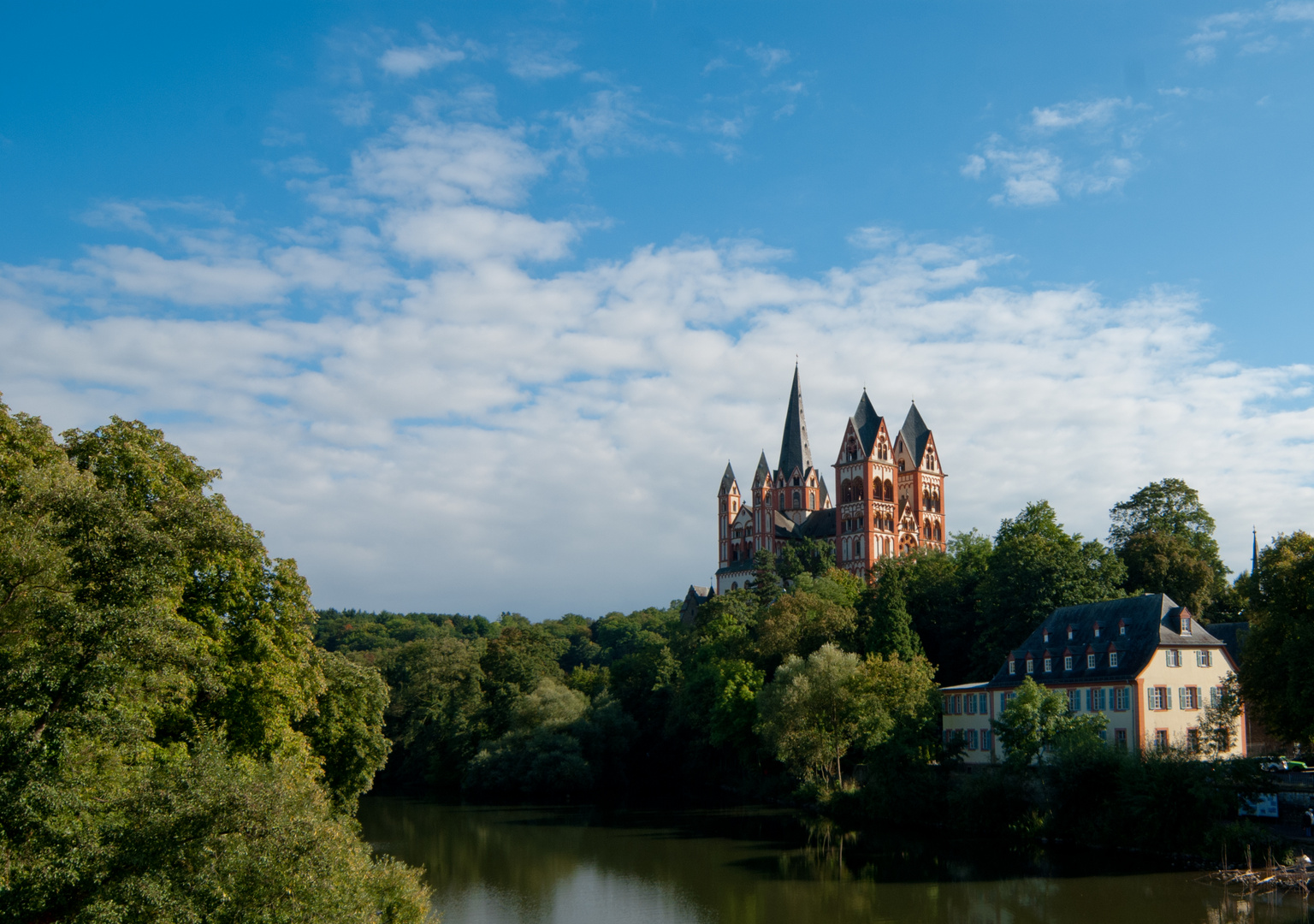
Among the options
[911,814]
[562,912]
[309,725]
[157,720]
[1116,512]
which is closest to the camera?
[157,720]

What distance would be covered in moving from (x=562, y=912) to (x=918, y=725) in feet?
81.2

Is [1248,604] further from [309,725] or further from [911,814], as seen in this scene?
[309,725]

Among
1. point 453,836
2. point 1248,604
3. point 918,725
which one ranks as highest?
point 1248,604

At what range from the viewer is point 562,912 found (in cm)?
3397

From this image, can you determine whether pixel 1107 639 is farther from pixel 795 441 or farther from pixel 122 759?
pixel 795 441

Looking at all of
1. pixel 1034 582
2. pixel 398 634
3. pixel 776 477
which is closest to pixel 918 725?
pixel 1034 582

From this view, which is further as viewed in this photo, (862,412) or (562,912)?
(862,412)

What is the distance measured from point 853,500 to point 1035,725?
→ 78.4 m

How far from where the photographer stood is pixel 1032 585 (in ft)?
208

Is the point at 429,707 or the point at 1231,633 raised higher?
the point at 1231,633

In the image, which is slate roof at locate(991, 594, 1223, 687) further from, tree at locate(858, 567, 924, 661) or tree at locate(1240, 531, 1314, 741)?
tree at locate(1240, 531, 1314, 741)

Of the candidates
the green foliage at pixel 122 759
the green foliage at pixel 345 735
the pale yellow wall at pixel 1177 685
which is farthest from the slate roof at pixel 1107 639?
the green foliage at pixel 122 759

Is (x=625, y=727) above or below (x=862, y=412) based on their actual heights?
below

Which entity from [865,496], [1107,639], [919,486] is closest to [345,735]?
[1107,639]
